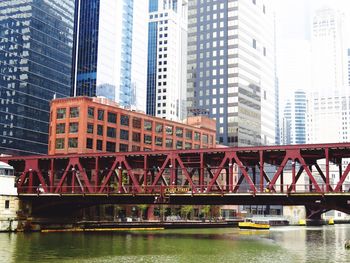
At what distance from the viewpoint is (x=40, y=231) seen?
99.2 meters

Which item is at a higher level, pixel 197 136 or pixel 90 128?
pixel 197 136

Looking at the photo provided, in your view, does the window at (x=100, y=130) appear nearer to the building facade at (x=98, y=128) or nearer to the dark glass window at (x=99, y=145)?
the building facade at (x=98, y=128)

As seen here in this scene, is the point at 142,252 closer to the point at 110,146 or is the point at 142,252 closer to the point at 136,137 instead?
the point at 110,146

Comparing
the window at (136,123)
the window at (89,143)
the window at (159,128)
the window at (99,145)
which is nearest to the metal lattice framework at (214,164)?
the window at (89,143)

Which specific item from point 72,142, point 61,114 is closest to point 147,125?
point 72,142

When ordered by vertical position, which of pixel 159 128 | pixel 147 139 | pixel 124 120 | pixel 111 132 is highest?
pixel 124 120

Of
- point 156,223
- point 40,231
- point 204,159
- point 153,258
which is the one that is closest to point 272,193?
point 204,159

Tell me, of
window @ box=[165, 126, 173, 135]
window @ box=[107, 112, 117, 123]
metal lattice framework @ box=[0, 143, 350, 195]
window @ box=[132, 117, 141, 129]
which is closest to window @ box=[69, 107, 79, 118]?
window @ box=[107, 112, 117, 123]

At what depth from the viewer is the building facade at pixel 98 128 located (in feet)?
500

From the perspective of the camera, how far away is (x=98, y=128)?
15712cm

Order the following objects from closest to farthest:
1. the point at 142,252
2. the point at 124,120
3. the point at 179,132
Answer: the point at 142,252
the point at 124,120
the point at 179,132

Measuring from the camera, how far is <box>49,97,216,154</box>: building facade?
6004 inches

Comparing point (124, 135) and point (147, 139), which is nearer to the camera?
point (124, 135)

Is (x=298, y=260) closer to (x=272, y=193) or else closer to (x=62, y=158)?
(x=272, y=193)
